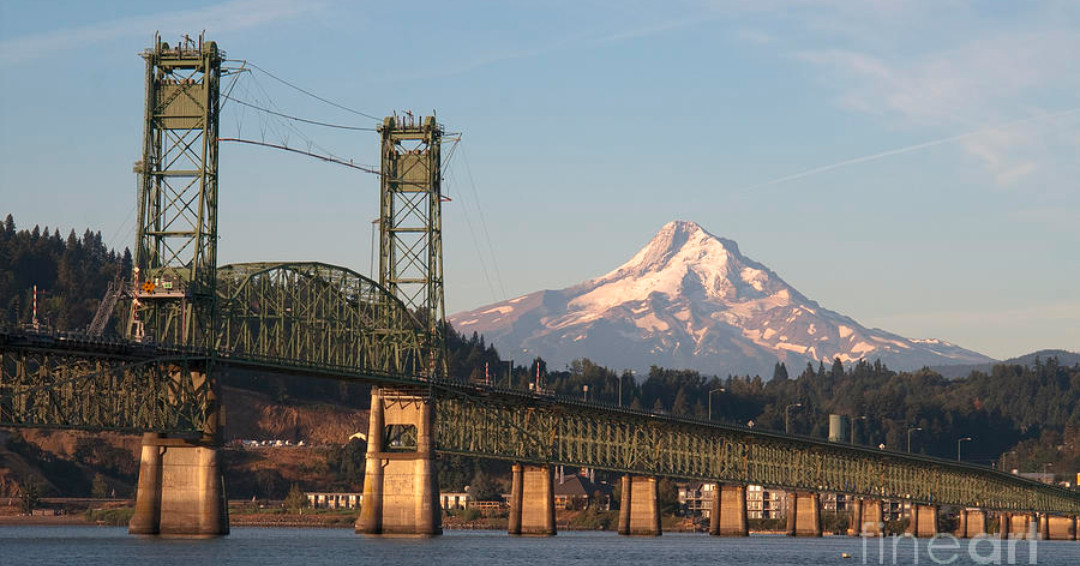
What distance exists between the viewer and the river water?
11331cm

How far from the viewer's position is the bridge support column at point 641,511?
651 feet

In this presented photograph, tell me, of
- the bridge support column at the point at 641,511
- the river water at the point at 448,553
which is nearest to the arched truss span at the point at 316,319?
the river water at the point at 448,553

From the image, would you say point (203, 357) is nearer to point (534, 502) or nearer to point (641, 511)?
point (534, 502)

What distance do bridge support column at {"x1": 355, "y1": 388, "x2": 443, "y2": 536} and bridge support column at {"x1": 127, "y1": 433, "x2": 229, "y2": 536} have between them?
91.7 feet

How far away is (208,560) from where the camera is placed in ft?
347

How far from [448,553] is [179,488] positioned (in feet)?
70.9

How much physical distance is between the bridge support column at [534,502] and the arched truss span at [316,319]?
20.6m

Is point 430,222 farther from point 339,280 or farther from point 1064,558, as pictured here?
point 1064,558

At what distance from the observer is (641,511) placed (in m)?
200

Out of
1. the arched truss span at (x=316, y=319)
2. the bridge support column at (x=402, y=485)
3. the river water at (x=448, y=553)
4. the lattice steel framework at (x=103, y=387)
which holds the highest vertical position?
the arched truss span at (x=316, y=319)

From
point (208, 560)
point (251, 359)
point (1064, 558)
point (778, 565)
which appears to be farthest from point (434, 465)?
point (1064, 558)

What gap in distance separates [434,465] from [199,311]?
31.3m

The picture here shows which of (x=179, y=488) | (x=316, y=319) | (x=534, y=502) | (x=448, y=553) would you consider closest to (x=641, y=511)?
(x=534, y=502)

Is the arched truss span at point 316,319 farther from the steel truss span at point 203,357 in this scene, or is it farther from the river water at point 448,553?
the river water at point 448,553
